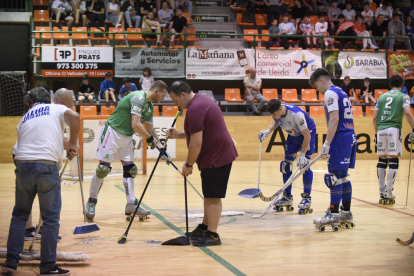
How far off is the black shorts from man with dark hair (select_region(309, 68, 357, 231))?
1.50 metres

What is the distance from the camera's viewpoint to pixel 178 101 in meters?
5.34

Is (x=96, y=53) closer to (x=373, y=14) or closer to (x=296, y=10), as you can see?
(x=296, y=10)

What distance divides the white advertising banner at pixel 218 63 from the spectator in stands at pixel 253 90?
2.07 feet

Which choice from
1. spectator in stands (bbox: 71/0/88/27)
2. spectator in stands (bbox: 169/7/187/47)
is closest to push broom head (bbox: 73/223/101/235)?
spectator in stands (bbox: 169/7/187/47)

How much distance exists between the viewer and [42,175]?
163 inches

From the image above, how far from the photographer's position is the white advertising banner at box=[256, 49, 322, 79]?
17141mm

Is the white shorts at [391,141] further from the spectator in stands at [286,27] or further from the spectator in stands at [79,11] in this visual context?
the spectator in stands at [79,11]

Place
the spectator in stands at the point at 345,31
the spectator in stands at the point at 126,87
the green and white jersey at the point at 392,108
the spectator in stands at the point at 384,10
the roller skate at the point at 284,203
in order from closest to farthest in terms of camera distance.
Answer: the roller skate at the point at 284,203, the green and white jersey at the point at 392,108, the spectator in stands at the point at 126,87, the spectator in stands at the point at 345,31, the spectator in stands at the point at 384,10

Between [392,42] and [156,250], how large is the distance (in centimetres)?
1614

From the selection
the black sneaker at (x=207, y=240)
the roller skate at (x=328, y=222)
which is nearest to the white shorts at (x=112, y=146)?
the black sneaker at (x=207, y=240)

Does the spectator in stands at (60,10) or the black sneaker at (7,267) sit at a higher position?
the spectator in stands at (60,10)

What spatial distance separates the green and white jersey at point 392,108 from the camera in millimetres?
8156

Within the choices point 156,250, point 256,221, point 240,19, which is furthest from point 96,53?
point 156,250

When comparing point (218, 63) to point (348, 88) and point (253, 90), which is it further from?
point (348, 88)
